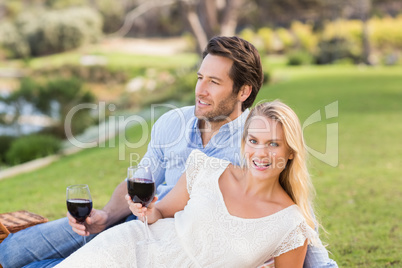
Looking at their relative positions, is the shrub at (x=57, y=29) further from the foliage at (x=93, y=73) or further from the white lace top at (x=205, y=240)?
the white lace top at (x=205, y=240)

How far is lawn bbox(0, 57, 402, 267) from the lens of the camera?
191 inches

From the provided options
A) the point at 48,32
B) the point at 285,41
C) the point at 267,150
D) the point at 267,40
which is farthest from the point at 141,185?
the point at 48,32

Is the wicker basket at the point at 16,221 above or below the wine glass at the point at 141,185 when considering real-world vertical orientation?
below

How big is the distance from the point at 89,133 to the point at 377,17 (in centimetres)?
2445

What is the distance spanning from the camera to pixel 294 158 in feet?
8.67

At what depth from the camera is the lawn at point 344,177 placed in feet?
15.9

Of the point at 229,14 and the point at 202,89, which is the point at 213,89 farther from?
the point at 229,14

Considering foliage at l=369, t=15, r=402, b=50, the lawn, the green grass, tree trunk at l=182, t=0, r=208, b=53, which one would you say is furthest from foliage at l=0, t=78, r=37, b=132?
foliage at l=369, t=15, r=402, b=50

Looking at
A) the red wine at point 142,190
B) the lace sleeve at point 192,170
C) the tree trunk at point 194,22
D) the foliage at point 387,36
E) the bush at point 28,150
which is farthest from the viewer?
the foliage at point 387,36

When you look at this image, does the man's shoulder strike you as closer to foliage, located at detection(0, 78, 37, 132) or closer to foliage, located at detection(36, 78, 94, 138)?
foliage, located at detection(36, 78, 94, 138)

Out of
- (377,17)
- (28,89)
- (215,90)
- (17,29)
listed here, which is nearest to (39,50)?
(17,29)

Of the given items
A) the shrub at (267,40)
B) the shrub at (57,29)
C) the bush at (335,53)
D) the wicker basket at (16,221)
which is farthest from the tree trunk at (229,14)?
→ the shrub at (57,29)

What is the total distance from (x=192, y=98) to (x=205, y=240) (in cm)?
1105

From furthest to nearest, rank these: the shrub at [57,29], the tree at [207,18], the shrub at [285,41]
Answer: the shrub at [57,29] < the shrub at [285,41] < the tree at [207,18]
